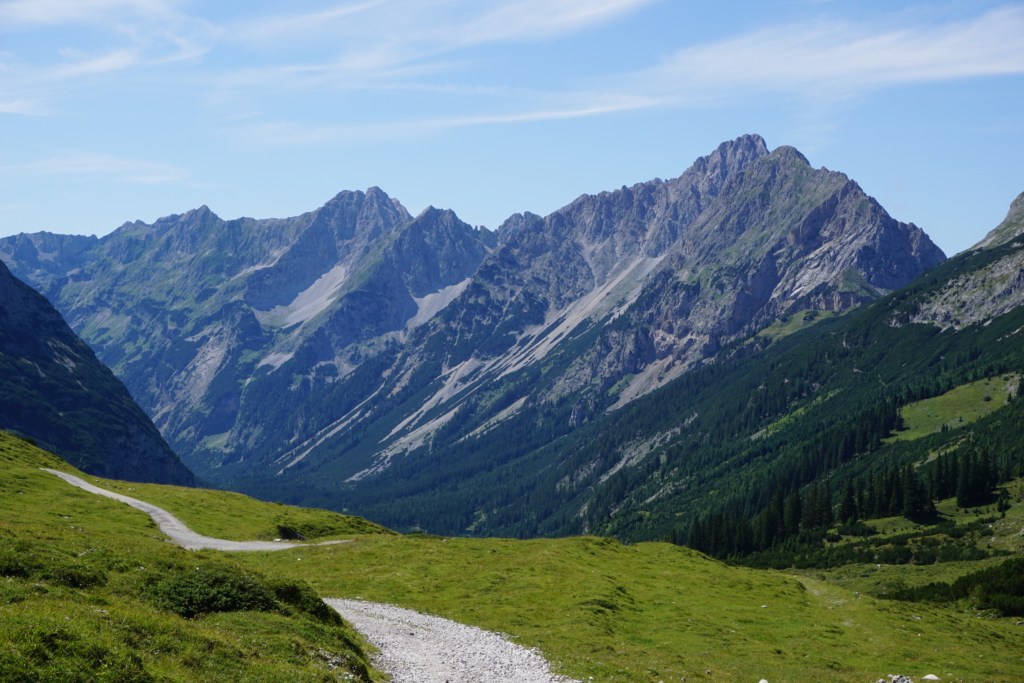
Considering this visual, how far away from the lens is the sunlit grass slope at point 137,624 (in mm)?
22391

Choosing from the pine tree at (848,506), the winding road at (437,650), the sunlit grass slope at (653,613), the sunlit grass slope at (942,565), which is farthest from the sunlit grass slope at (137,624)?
the pine tree at (848,506)

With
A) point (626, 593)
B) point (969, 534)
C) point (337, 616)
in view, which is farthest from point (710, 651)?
point (969, 534)

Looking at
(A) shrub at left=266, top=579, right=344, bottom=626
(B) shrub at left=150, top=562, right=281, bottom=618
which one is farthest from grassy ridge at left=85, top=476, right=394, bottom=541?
(B) shrub at left=150, top=562, right=281, bottom=618

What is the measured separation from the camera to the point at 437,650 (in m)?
39.7

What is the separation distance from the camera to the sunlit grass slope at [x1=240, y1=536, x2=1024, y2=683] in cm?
4391

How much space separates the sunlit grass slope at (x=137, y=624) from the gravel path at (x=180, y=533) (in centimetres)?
2866

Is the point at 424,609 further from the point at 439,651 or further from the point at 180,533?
the point at 180,533

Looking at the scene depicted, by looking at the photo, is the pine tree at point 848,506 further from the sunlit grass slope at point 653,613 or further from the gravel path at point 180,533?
the gravel path at point 180,533

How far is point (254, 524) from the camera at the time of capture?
86062 millimetres

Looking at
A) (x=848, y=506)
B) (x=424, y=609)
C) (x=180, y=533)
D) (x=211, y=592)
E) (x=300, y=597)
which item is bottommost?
(x=848, y=506)

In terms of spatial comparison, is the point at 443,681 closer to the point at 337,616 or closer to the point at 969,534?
the point at 337,616

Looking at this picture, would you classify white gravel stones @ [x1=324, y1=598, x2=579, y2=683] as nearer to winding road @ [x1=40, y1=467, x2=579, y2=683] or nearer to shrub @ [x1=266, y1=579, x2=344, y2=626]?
winding road @ [x1=40, y1=467, x2=579, y2=683]

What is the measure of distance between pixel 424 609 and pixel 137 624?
2621cm

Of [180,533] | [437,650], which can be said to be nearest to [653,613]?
[437,650]
